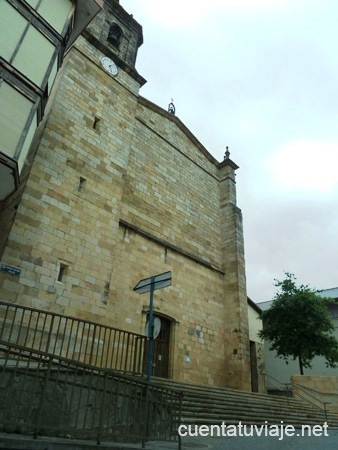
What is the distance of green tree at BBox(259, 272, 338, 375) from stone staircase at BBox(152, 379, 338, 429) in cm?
489

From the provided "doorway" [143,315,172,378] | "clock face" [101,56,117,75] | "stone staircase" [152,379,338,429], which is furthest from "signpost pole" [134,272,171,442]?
"clock face" [101,56,117,75]

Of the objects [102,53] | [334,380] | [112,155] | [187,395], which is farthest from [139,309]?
[102,53]

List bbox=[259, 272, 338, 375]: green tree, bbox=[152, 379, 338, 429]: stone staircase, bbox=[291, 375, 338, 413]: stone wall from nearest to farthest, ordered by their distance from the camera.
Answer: bbox=[152, 379, 338, 429]: stone staircase → bbox=[291, 375, 338, 413]: stone wall → bbox=[259, 272, 338, 375]: green tree

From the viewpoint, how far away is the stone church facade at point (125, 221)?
30.3 feet

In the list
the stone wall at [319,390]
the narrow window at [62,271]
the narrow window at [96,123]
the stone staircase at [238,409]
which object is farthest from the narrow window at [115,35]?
the stone wall at [319,390]

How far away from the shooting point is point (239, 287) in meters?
15.8

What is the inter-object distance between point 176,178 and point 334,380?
1133 cm

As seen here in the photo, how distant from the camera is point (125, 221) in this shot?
41.3ft

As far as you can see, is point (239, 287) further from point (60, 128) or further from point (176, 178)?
point (60, 128)

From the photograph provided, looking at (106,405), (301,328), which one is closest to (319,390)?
(301,328)

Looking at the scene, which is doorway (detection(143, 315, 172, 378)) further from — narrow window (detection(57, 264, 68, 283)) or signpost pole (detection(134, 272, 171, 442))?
signpost pole (detection(134, 272, 171, 442))

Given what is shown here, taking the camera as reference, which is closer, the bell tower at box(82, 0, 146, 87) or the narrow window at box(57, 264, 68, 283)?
the narrow window at box(57, 264, 68, 283)

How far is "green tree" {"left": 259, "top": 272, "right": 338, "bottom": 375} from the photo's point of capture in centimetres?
1695

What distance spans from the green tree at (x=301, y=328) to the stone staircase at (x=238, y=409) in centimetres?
489
